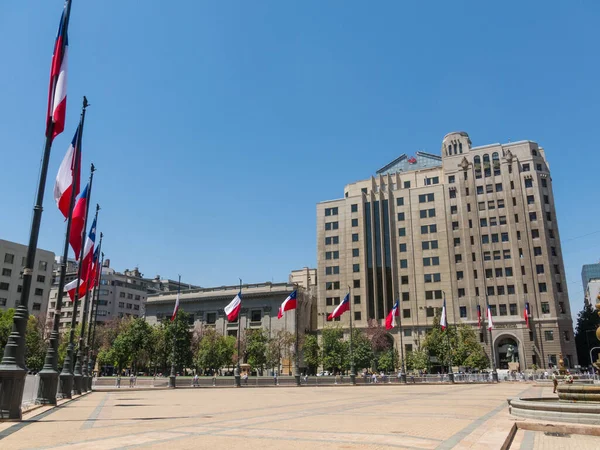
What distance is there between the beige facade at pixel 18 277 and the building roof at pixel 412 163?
2947 inches

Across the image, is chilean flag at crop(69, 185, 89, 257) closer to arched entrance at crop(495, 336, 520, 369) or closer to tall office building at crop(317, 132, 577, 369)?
tall office building at crop(317, 132, 577, 369)

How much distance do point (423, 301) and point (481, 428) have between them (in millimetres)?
77128

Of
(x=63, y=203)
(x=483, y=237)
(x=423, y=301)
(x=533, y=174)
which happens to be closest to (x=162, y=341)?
(x=423, y=301)

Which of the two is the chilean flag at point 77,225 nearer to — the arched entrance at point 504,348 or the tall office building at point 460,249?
the tall office building at point 460,249

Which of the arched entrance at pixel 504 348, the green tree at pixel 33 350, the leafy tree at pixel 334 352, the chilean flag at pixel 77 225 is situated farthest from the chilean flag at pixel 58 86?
the arched entrance at pixel 504 348

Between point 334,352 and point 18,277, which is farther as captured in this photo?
point 18,277

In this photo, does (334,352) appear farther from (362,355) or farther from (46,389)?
(46,389)

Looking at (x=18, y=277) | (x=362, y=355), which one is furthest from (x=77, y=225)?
(x=18, y=277)

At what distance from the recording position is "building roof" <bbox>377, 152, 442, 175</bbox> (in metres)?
104

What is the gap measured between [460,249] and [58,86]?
265 feet

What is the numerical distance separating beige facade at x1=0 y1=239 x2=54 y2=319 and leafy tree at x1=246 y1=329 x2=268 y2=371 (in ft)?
138

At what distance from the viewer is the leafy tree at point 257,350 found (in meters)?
76.8

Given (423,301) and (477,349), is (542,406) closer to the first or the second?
(477,349)

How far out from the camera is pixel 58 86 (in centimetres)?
1585
